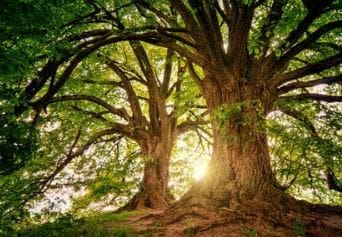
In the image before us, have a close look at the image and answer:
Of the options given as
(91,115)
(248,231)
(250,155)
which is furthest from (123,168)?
(248,231)

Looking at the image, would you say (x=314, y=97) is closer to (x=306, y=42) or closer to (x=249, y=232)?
(x=306, y=42)

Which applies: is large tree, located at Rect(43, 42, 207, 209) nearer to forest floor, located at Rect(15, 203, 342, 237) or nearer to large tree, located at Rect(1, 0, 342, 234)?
large tree, located at Rect(1, 0, 342, 234)

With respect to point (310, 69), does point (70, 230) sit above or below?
below

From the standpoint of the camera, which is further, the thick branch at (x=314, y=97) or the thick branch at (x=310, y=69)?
the thick branch at (x=314, y=97)

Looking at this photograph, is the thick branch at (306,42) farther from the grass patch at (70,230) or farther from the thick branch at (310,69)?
the grass patch at (70,230)

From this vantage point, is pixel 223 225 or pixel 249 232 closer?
pixel 249 232

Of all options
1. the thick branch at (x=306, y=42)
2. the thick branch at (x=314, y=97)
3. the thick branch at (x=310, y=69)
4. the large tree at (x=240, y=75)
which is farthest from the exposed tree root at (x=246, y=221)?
the thick branch at (x=306, y=42)

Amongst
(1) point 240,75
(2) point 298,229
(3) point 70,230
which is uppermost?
(1) point 240,75

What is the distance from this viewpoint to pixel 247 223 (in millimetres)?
7016

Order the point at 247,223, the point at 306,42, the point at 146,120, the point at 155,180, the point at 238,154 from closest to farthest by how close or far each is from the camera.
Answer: the point at 247,223 → the point at 306,42 → the point at 238,154 → the point at 155,180 → the point at 146,120

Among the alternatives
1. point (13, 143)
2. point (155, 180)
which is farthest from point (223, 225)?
point (155, 180)

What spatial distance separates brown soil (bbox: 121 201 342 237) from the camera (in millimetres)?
6766

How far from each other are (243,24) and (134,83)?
10175mm

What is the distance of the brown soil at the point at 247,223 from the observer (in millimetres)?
6766
